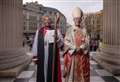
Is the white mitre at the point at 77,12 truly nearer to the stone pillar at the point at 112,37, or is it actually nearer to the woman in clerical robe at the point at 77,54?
the woman in clerical robe at the point at 77,54

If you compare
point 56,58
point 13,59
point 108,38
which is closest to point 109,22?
point 108,38

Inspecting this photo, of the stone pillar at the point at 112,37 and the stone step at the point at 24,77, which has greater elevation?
the stone pillar at the point at 112,37

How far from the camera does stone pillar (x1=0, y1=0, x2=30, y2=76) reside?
27.7ft

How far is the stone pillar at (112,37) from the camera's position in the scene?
29.7 feet

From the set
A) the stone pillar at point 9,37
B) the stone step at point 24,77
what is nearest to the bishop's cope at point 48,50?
the stone step at point 24,77

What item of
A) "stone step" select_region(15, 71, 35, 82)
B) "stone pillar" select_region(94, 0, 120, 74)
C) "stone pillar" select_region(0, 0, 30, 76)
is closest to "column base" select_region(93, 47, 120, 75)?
"stone pillar" select_region(94, 0, 120, 74)

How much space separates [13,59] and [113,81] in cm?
286

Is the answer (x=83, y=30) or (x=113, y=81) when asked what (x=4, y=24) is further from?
(x=83, y=30)

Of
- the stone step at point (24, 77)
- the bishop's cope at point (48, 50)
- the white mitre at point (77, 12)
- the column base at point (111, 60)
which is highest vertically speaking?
the white mitre at point (77, 12)

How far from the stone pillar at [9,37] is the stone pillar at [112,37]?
2531 mm

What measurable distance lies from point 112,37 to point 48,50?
4572 mm

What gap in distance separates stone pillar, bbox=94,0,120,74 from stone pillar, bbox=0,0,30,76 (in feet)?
8.30

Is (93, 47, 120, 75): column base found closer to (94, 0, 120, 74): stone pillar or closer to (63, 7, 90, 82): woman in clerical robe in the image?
(94, 0, 120, 74): stone pillar

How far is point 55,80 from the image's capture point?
18.2 feet
